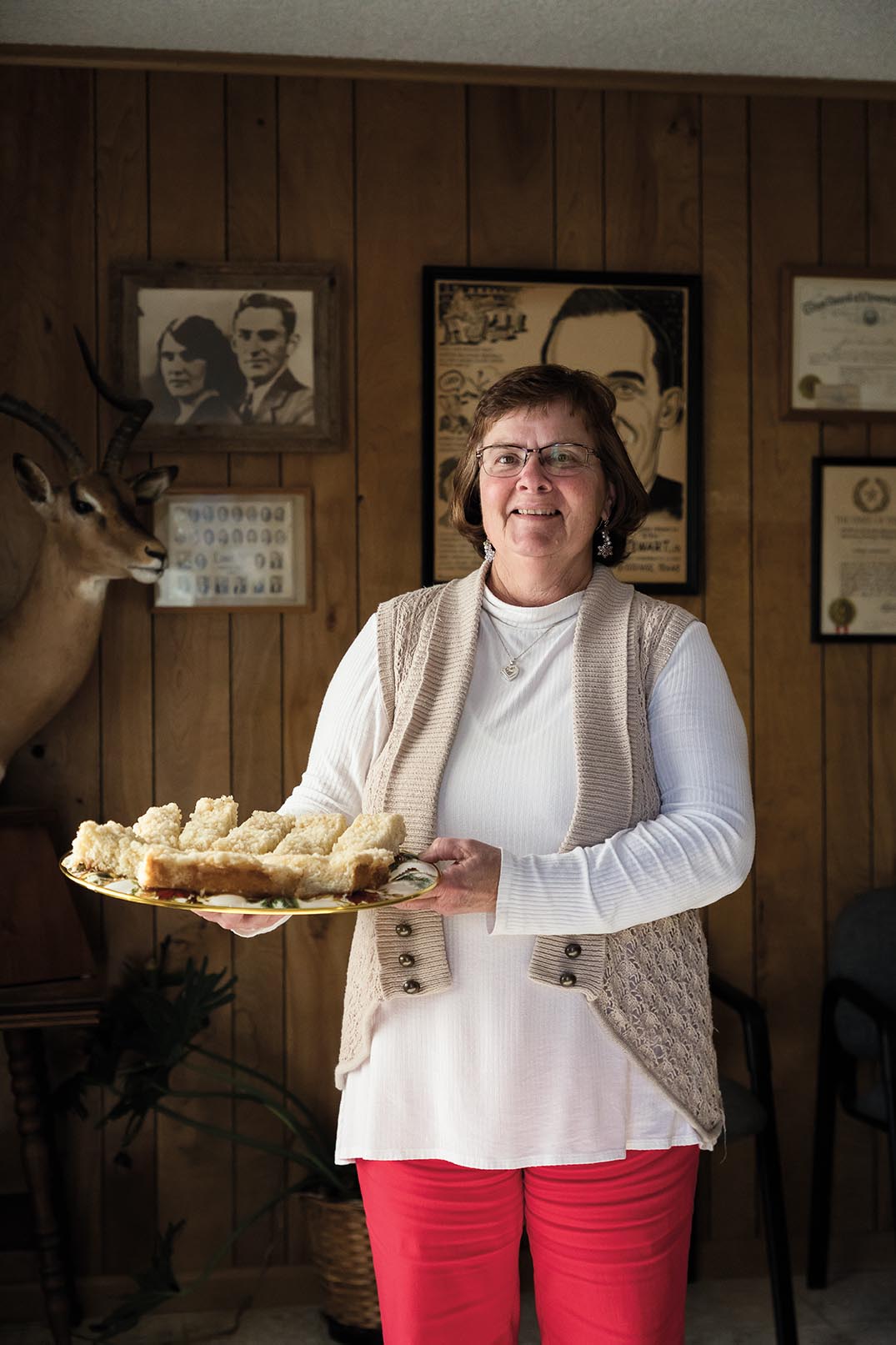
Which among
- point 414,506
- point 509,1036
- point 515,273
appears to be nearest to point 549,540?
point 509,1036

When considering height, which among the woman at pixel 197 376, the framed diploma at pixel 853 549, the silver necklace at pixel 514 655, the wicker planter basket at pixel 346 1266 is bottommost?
the wicker planter basket at pixel 346 1266

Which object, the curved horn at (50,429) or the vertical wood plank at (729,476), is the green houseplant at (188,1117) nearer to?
the vertical wood plank at (729,476)

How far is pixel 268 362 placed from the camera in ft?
8.61

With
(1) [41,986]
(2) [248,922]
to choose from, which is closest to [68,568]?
(1) [41,986]

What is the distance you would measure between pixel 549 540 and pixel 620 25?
1501mm

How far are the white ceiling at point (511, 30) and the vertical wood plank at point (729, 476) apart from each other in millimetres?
207

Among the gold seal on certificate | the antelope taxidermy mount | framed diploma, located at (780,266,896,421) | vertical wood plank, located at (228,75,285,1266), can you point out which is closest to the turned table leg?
vertical wood plank, located at (228,75,285,1266)

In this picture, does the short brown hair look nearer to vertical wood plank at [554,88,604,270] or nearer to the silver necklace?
the silver necklace

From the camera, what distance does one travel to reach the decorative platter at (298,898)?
1207mm

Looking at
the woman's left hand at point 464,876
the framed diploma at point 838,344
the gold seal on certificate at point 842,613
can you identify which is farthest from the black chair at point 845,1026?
the woman's left hand at point 464,876

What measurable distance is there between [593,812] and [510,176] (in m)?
1.80

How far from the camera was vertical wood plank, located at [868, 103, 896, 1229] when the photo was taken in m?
2.80

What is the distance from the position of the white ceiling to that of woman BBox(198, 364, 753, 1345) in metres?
1.29

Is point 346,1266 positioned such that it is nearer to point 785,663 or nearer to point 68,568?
point 68,568
